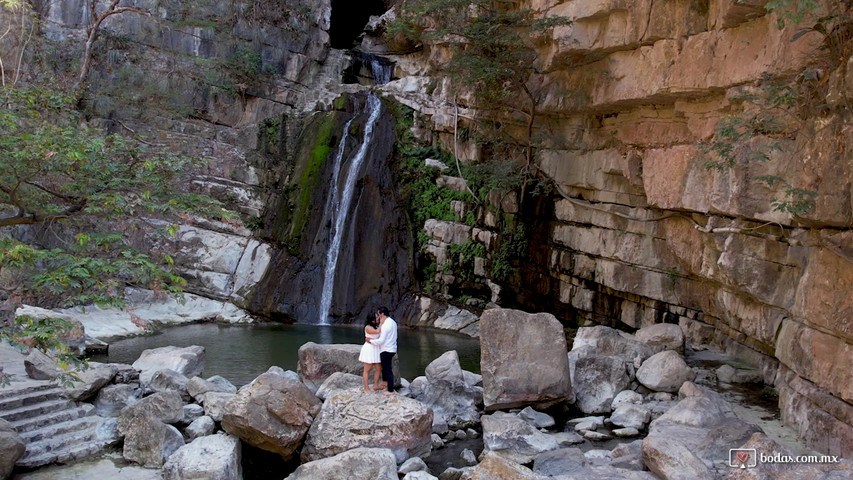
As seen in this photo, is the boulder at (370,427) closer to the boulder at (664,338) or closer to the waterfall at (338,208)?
the boulder at (664,338)

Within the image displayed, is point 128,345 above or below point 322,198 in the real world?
below

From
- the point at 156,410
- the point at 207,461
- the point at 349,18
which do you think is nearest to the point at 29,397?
the point at 156,410

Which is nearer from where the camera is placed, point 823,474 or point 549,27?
point 823,474

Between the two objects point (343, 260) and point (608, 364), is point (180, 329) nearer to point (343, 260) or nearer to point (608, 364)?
point (343, 260)

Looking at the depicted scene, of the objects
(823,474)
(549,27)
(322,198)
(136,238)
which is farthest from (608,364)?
(136,238)

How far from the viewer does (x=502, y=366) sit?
9.33 metres

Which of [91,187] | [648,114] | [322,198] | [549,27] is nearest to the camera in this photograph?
[91,187]

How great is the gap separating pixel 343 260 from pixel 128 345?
630 centimetres

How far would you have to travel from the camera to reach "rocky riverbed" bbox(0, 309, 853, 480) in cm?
703

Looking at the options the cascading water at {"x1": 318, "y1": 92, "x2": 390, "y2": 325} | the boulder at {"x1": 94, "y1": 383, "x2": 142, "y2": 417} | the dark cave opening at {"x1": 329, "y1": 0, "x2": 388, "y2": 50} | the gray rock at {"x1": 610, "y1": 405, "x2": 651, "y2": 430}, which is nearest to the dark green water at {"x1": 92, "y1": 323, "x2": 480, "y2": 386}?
the cascading water at {"x1": 318, "y1": 92, "x2": 390, "y2": 325}

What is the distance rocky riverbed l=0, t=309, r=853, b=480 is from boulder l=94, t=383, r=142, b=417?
0.02m

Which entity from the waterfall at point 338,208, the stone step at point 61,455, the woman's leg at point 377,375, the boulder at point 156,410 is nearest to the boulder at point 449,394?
the woman's leg at point 377,375

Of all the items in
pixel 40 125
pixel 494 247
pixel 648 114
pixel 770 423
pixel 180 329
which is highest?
pixel 648 114

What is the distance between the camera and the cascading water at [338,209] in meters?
18.1
